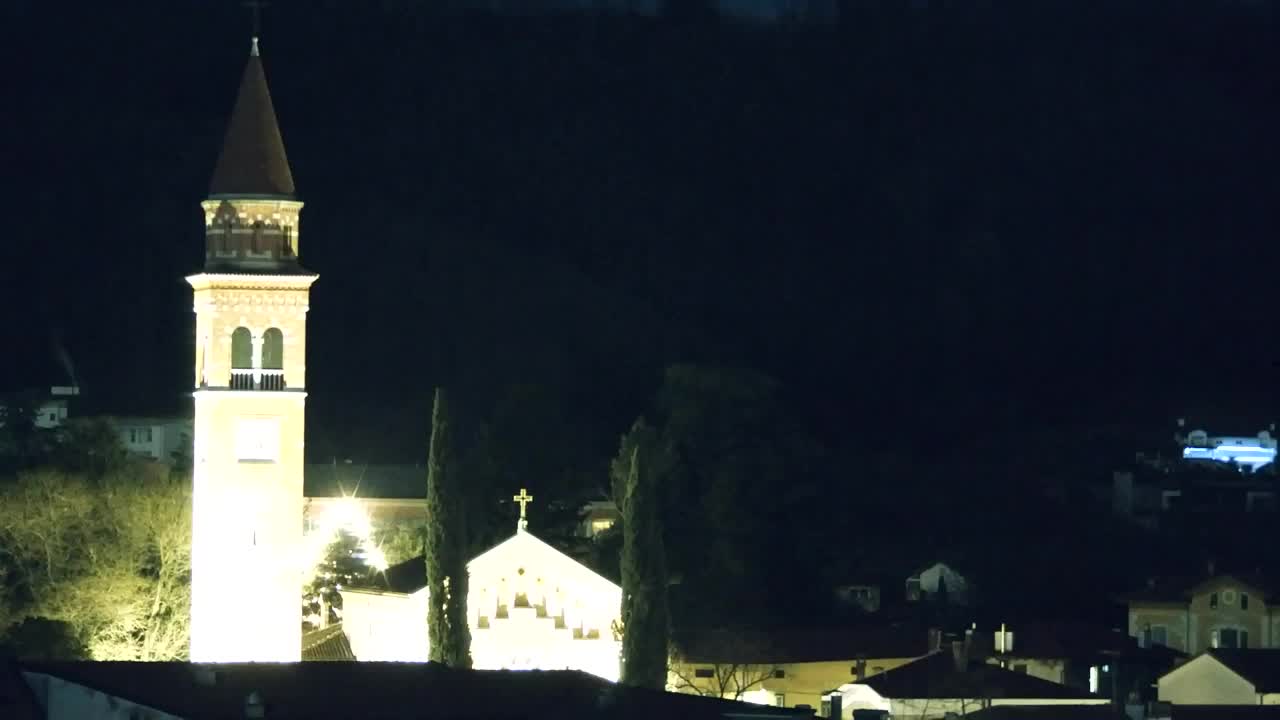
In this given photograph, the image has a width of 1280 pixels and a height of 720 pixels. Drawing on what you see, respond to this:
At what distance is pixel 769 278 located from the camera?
651ft

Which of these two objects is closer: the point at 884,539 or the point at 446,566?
the point at 446,566

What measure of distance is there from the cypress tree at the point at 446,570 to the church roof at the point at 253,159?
6.01m

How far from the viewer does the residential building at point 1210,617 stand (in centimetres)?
9351

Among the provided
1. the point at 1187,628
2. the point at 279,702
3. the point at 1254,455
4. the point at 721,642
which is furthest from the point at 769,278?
the point at 279,702

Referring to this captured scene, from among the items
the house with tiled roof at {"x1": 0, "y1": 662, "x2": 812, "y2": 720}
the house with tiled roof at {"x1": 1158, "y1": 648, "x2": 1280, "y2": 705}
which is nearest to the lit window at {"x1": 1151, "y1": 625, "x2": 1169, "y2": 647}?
the house with tiled roof at {"x1": 1158, "y1": 648, "x2": 1280, "y2": 705}

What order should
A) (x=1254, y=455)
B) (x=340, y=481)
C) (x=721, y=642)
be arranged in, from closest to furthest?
1. (x=721, y=642)
2. (x=340, y=481)
3. (x=1254, y=455)

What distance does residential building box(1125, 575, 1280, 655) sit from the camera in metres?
93.5

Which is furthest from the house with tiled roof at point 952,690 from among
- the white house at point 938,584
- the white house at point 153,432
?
the white house at point 153,432

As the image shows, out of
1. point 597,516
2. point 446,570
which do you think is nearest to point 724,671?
point 446,570

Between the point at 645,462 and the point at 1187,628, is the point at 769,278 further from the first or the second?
the point at 645,462

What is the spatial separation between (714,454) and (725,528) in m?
8.00

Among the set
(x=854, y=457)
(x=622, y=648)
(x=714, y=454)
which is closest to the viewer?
(x=622, y=648)

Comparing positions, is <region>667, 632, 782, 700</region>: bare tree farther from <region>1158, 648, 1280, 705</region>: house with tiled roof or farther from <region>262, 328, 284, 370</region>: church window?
<region>262, 328, 284, 370</region>: church window

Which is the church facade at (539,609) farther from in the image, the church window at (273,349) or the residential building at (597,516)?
the residential building at (597,516)
